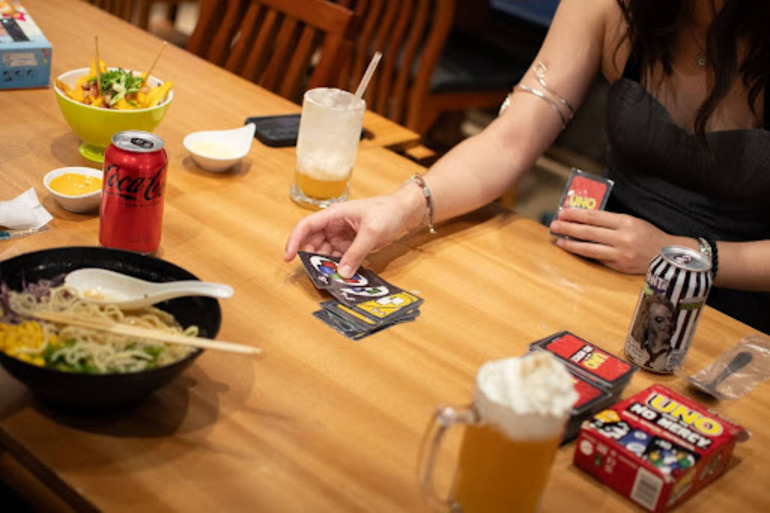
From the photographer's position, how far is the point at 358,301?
1.36 m

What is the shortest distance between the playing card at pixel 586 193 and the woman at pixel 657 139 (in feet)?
0.10

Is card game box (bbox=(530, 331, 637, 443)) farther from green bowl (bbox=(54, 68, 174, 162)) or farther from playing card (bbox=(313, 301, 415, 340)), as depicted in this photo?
green bowl (bbox=(54, 68, 174, 162))

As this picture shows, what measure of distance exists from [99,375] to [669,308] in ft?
2.61

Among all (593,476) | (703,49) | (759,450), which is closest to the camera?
(593,476)

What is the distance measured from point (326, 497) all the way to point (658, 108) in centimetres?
123

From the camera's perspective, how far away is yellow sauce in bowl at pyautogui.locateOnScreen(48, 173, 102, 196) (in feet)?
4.83

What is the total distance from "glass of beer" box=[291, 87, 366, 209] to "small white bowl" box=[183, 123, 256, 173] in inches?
5.9

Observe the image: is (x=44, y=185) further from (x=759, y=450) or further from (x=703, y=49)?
(x=703, y=49)

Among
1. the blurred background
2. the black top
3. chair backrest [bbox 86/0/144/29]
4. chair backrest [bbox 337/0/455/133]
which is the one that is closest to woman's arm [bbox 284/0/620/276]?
the black top

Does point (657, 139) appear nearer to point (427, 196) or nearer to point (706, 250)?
point (706, 250)

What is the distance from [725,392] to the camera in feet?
4.28

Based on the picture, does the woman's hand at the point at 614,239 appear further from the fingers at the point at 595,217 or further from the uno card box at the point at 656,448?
the uno card box at the point at 656,448

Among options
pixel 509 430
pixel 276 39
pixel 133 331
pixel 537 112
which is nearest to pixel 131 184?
pixel 133 331

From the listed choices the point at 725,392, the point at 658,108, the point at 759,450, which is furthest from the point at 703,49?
the point at 759,450
